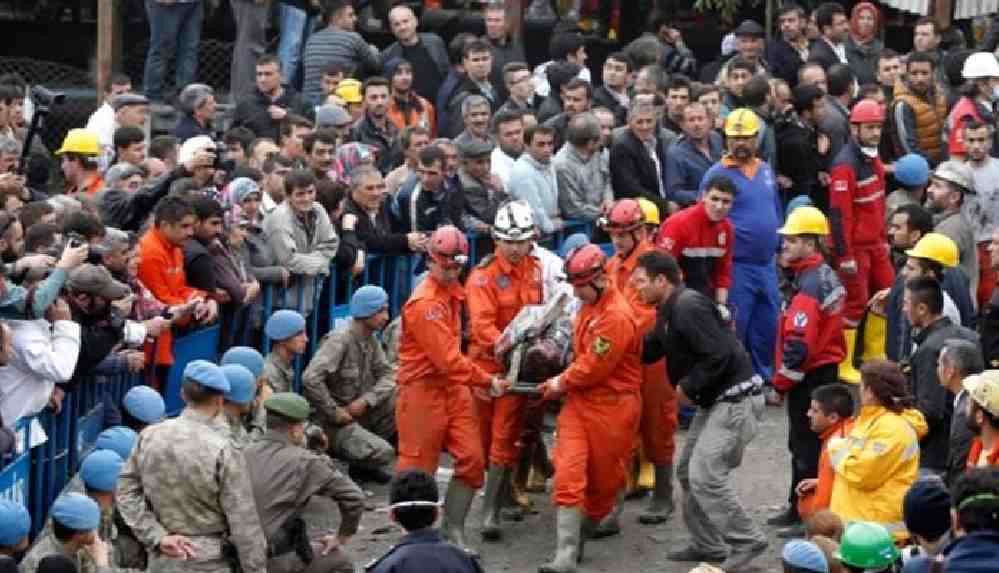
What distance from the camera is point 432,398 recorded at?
14.8 meters

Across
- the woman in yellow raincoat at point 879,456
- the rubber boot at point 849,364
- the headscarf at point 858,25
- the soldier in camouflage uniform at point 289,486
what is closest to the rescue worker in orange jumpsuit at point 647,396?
the woman in yellow raincoat at point 879,456

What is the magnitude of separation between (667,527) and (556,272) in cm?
167

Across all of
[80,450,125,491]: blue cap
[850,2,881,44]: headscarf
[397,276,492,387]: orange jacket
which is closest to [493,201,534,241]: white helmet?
[397,276,492,387]: orange jacket

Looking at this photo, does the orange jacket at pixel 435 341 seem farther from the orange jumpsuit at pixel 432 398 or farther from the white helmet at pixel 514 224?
the white helmet at pixel 514 224

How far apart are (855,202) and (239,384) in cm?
697

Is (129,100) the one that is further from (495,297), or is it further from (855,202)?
(855,202)

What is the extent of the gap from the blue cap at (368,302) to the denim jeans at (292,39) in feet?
22.8

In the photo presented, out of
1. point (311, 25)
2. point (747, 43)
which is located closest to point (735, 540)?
point (747, 43)

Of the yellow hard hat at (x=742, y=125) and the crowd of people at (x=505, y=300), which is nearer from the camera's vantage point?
the crowd of people at (x=505, y=300)

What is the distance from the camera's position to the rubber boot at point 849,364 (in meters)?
18.6

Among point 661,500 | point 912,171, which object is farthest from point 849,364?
point 661,500

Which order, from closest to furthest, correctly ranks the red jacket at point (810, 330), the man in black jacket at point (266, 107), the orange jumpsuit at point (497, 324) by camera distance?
the orange jumpsuit at point (497, 324) < the red jacket at point (810, 330) < the man in black jacket at point (266, 107)

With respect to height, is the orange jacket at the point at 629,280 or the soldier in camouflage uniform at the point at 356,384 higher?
the orange jacket at the point at 629,280

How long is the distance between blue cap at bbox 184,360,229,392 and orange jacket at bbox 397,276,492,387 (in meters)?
2.23
